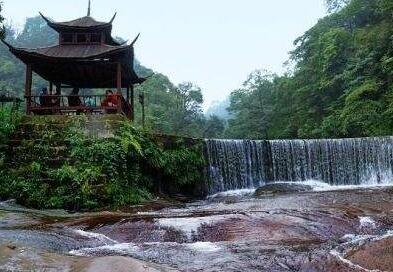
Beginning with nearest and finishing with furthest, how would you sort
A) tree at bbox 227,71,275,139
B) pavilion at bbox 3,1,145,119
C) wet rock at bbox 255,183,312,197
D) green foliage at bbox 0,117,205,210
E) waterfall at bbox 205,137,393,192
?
green foliage at bbox 0,117,205,210
pavilion at bbox 3,1,145,119
wet rock at bbox 255,183,312,197
waterfall at bbox 205,137,393,192
tree at bbox 227,71,275,139

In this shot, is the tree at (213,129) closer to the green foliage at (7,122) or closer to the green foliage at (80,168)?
the green foliage at (80,168)

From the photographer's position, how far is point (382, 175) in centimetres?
2220

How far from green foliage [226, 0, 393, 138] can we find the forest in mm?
49

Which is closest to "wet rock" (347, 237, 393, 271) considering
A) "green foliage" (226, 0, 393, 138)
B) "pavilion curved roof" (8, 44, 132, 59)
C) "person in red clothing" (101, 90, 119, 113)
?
"pavilion curved roof" (8, 44, 132, 59)

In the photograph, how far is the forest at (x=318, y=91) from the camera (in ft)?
97.3

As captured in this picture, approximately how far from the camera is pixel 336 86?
35.0 meters

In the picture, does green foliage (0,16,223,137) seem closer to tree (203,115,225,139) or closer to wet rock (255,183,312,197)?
tree (203,115,225,139)

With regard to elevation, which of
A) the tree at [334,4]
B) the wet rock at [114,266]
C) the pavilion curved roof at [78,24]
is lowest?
the wet rock at [114,266]

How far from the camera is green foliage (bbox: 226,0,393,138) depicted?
29.2m

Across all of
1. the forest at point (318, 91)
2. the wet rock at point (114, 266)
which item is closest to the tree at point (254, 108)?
the forest at point (318, 91)

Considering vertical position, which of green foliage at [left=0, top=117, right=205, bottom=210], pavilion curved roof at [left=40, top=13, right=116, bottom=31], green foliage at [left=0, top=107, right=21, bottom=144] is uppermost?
pavilion curved roof at [left=40, top=13, right=116, bottom=31]

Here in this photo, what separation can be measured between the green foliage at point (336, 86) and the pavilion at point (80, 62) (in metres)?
15.6

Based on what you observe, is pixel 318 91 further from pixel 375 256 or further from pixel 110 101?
pixel 375 256

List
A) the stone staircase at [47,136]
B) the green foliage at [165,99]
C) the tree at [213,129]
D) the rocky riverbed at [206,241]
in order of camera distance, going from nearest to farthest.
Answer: the rocky riverbed at [206,241]
the stone staircase at [47,136]
the green foliage at [165,99]
the tree at [213,129]
